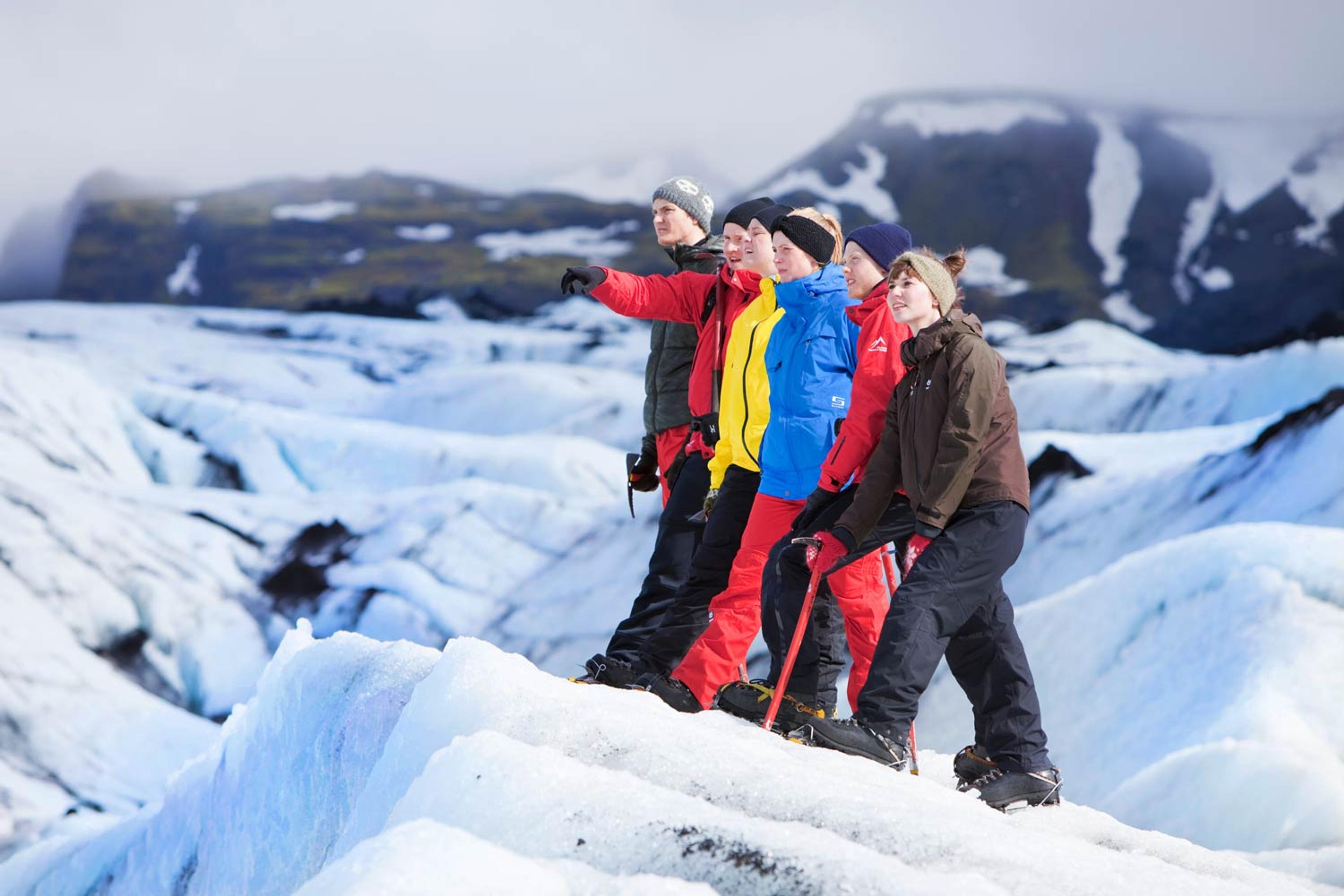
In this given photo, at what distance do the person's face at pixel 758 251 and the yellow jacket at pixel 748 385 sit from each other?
0.06 meters

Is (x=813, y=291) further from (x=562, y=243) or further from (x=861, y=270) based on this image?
(x=562, y=243)

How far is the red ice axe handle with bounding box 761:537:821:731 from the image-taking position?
10.5 ft

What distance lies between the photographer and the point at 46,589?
33.4 feet

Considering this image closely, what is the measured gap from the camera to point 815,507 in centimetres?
335

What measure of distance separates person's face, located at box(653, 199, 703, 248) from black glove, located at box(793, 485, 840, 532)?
3.41ft

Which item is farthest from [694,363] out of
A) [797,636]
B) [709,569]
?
[797,636]

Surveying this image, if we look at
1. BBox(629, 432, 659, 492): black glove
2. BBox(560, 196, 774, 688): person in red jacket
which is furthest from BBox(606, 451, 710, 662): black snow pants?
BBox(629, 432, 659, 492): black glove

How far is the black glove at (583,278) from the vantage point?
3.71 meters

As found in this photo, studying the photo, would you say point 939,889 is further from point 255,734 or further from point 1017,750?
point 255,734

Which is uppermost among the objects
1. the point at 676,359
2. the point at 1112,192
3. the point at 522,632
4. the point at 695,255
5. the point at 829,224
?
the point at 829,224

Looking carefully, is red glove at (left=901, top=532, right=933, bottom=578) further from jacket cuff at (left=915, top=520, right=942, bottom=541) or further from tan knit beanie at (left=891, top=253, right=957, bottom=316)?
tan knit beanie at (left=891, top=253, right=957, bottom=316)

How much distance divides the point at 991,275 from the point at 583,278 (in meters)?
33.0

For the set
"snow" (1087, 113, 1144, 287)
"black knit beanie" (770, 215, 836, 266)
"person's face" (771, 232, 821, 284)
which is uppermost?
"black knit beanie" (770, 215, 836, 266)

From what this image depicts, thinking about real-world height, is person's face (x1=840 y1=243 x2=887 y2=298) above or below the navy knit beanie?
below
